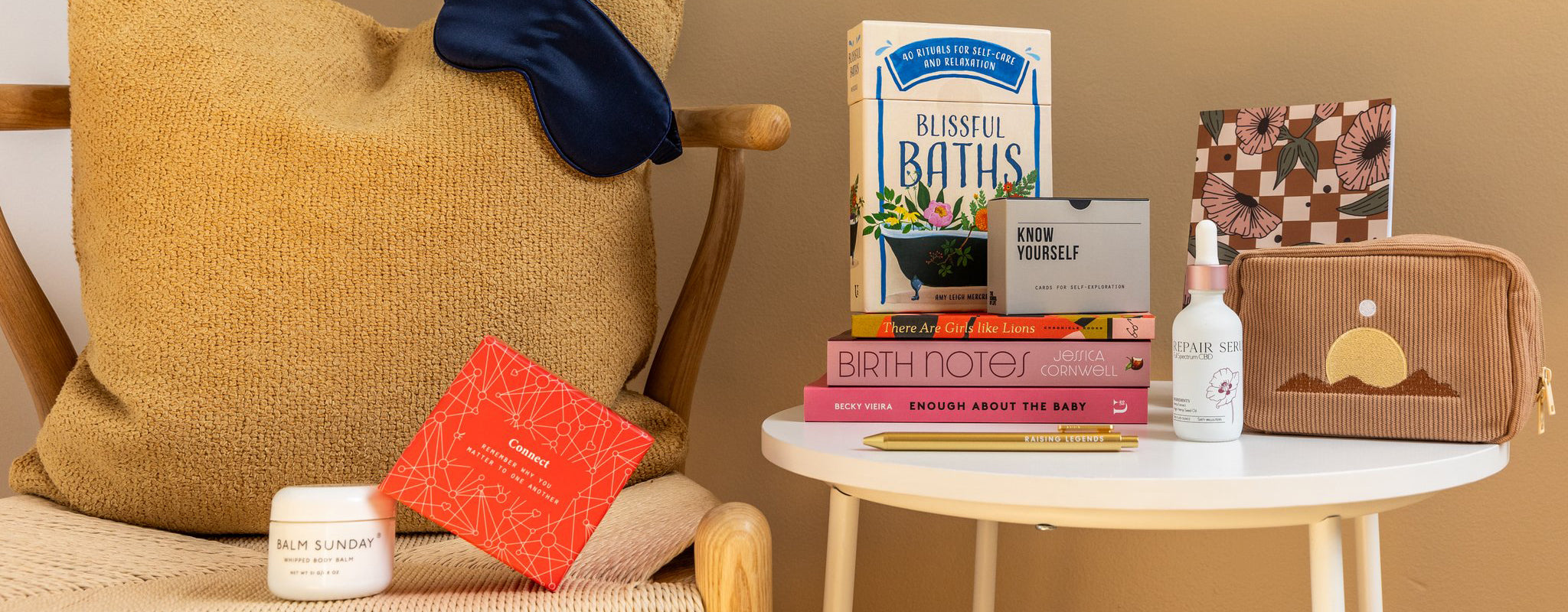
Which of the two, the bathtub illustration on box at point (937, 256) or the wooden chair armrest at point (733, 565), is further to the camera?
the bathtub illustration on box at point (937, 256)

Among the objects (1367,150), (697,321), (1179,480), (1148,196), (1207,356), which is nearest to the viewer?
(1179,480)

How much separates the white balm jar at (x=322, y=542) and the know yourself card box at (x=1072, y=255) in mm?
485

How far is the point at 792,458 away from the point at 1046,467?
0.57ft

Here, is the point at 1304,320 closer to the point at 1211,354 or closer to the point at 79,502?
the point at 1211,354

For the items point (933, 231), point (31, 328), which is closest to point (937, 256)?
point (933, 231)

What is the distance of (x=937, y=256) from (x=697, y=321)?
27cm

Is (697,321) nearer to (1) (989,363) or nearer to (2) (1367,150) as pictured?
(1) (989,363)

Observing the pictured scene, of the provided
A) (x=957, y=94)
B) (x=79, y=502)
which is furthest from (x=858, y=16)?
(x=79, y=502)

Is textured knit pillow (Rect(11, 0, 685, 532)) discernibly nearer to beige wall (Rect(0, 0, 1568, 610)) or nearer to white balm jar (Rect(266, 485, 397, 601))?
white balm jar (Rect(266, 485, 397, 601))

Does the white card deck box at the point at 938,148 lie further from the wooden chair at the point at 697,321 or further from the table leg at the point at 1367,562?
the table leg at the point at 1367,562

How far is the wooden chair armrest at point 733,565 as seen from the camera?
1.87ft

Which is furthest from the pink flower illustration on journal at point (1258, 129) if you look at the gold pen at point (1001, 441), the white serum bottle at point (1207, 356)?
the gold pen at point (1001, 441)

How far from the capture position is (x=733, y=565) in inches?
22.4

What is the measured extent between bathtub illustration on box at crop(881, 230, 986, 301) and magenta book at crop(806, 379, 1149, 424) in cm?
11
